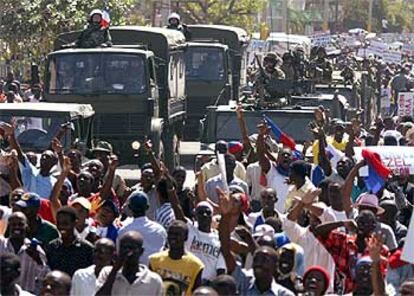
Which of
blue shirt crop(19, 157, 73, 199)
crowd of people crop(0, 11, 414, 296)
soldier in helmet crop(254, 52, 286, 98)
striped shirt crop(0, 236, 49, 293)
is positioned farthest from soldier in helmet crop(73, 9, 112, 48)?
striped shirt crop(0, 236, 49, 293)

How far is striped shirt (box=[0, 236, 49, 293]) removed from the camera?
365 inches

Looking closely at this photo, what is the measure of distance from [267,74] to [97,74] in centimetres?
258

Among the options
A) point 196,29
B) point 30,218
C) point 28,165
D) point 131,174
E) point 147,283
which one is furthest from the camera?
point 196,29

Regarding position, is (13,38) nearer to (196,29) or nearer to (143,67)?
(196,29)

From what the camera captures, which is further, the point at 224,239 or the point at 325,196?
the point at 325,196

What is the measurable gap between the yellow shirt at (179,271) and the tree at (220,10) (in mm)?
40155

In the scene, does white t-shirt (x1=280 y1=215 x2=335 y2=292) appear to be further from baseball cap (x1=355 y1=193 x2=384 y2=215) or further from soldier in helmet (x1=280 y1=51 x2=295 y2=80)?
soldier in helmet (x1=280 y1=51 x2=295 y2=80)

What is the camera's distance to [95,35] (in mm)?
21203

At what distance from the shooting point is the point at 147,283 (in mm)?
8445

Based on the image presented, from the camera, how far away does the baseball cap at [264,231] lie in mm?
9581

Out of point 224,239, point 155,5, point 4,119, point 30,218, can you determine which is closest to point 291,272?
point 224,239

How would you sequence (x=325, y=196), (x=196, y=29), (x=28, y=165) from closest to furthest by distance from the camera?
(x=325, y=196) → (x=28, y=165) → (x=196, y=29)

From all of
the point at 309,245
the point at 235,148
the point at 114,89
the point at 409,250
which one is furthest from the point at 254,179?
the point at 114,89

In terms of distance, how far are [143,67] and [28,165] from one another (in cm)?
729
